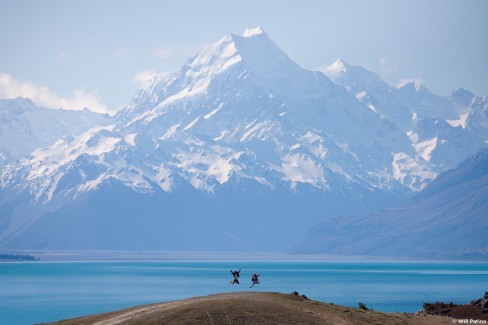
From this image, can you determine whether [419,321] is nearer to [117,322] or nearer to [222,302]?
[222,302]

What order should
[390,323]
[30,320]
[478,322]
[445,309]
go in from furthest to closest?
[30,320] → [445,309] → [478,322] → [390,323]

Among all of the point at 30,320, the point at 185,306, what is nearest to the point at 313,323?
the point at 185,306

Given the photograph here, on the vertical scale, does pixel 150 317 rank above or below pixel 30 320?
below

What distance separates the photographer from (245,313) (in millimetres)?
87062

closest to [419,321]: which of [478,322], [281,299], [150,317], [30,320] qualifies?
[478,322]

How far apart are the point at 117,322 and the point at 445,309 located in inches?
1955

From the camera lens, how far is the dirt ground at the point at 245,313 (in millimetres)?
86250

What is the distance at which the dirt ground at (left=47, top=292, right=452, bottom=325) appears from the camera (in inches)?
3396

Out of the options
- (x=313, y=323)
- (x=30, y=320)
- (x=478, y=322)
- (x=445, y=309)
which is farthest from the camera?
(x=30, y=320)

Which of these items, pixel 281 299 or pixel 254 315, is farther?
pixel 281 299

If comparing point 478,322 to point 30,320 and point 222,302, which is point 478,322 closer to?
point 222,302

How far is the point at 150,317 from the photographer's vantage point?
289 ft

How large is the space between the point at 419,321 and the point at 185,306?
23681 millimetres

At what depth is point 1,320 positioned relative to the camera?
18900cm
